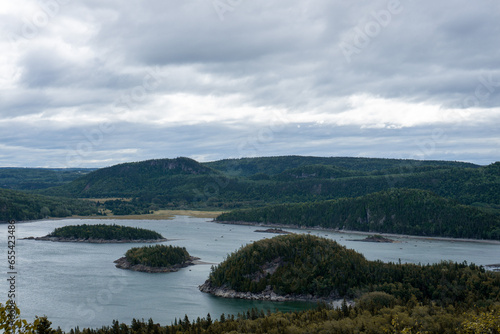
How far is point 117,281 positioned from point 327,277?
132 feet

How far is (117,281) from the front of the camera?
92.6m

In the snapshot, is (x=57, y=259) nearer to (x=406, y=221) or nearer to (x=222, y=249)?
(x=222, y=249)

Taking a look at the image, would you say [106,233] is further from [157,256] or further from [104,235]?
[157,256]

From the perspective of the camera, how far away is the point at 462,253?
433 feet

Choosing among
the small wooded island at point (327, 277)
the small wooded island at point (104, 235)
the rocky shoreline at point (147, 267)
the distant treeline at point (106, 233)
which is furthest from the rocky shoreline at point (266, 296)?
the distant treeline at point (106, 233)

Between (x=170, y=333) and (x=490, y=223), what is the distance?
6008 inches

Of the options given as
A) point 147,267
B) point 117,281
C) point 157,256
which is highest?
point 157,256

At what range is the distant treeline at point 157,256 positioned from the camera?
107500 millimetres

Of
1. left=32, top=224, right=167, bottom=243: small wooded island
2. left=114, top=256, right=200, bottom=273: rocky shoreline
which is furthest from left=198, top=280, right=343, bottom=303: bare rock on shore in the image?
left=32, top=224, right=167, bottom=243: small wooded island

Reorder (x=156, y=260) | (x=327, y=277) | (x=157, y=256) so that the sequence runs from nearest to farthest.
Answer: (x=327, y=277) < (x=156, y=260) < (x=157, y=256)

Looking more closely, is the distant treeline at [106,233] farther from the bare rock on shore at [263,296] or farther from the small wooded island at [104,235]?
the bare rock on shore at [263,296]

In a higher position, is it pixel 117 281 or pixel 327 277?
pixel 327 277

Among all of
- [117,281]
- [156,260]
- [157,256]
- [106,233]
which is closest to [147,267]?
[156,260]

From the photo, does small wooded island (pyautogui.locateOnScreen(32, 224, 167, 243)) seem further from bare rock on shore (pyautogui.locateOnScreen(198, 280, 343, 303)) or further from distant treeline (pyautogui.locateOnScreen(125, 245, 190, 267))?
bare rock on shore (pyautogui.locateOnScreen(198, 280, 343, 303))
